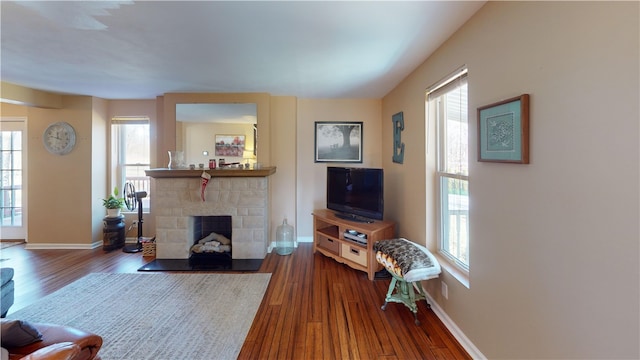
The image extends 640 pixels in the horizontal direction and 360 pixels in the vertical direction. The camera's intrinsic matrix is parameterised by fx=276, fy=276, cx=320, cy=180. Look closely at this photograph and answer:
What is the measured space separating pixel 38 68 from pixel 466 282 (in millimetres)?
4650

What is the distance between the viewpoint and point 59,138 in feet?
14.0

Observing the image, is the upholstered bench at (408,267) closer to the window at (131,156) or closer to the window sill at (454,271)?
the window sill at (454,271)

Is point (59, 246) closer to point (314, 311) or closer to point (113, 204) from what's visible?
point (113, 204)

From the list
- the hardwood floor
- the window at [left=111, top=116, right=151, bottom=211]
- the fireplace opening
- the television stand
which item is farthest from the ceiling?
the hardwood floor

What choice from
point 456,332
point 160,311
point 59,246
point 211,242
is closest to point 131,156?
point 59,246

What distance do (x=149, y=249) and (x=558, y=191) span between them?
178 inches

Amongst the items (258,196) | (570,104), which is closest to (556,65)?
(570,104)

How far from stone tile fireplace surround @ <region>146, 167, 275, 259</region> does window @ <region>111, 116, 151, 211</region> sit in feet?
3.47

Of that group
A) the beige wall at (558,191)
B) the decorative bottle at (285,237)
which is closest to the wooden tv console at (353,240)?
the decorative bottle at (285,237)

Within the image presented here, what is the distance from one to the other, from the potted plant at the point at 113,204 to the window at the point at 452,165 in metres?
4.56

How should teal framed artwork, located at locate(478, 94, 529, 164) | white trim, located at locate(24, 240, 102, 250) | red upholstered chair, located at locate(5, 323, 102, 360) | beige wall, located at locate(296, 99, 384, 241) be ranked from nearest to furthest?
1. red upholstered chair, located at locate(5, 323, 102, 360)
2. teal framed artwork, located at locate(478, 94, 529, 164)
3. white trim, located at locate(24, 240, 102, 250)
4. beige wall, located at locate(296, 99, 384, 241)

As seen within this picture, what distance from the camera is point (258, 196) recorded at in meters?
3.85

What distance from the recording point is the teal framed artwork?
1416 mm

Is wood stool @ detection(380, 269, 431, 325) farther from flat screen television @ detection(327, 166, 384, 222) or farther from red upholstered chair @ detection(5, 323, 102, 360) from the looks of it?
red upholstered chair @ detection(5, 323, 102, 360)
